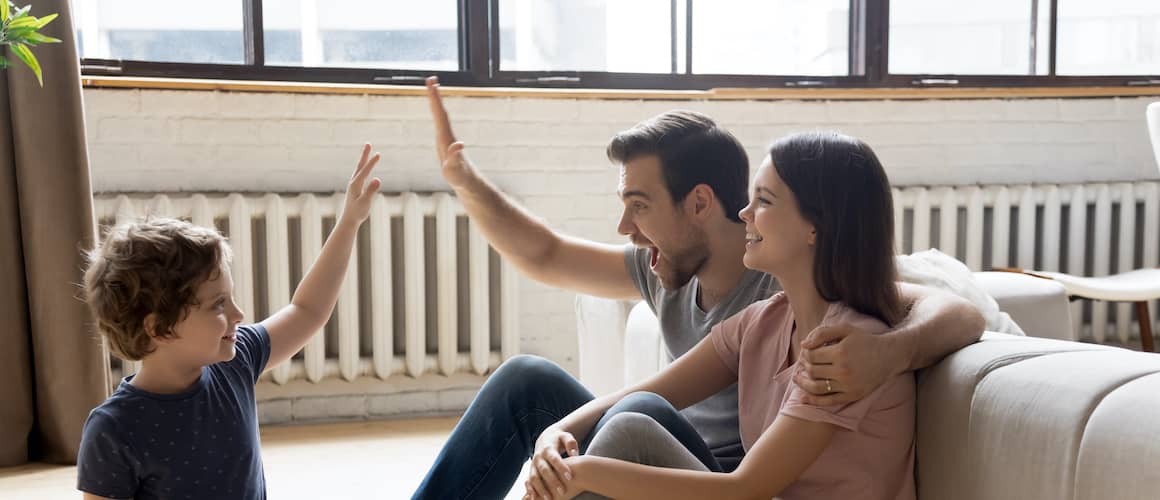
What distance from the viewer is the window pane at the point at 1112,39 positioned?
4.11m

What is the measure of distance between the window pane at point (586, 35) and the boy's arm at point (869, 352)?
96.2 inches

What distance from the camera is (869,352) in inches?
49.5

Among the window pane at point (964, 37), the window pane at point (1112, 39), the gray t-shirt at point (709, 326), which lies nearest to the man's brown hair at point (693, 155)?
the gray t-shirt at point (709, 326)

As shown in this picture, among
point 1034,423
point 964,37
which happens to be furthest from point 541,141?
point 1034,423

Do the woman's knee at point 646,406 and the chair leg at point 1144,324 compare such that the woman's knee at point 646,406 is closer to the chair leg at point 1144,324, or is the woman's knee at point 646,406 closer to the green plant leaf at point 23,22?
the green plant leaf at point 23,22

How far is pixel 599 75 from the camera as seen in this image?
3627 mm

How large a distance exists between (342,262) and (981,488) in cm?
92

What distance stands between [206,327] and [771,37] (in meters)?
2.86

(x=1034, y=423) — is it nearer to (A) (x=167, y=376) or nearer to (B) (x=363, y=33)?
(A) (x=167, y=376)

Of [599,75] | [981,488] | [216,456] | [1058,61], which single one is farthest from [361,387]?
[1058,61]

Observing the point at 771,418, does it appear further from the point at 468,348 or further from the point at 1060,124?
the point at 1060,124

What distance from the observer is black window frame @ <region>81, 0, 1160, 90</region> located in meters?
3.32

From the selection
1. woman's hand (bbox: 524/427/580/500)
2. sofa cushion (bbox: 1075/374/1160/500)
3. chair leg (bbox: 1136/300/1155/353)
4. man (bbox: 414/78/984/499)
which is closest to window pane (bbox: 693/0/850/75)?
chair leg (bbox: 1136/300/1155/353)

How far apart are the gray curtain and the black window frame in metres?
0.39
